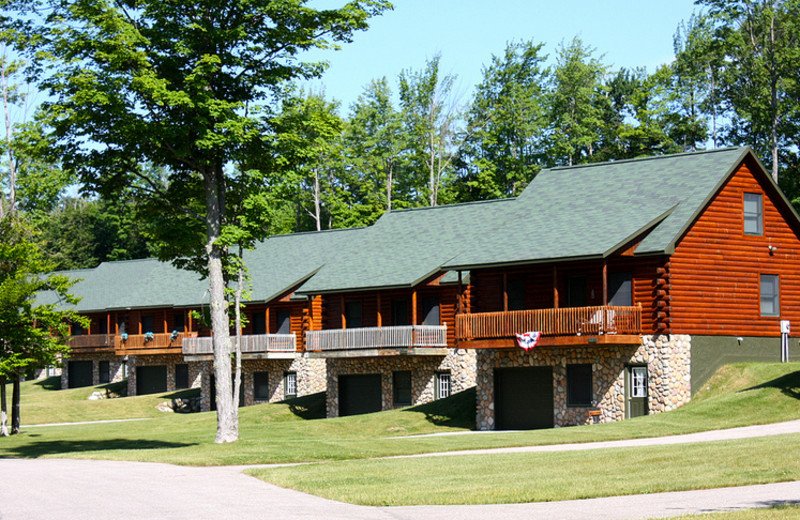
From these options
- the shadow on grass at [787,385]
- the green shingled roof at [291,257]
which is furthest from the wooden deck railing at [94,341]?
the shadow on grass at [787,385]

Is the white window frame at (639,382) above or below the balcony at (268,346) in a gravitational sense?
below

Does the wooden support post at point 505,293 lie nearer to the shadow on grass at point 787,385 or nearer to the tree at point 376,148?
the shadow on grass at point 787,385

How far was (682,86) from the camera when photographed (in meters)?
76.0

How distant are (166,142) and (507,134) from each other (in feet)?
150

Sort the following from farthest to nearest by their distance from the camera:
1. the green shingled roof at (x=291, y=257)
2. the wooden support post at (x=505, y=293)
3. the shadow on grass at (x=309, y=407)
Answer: the green shingled roof at (x=291, y=257), the shadow on grass at (x=309, y=407), the wooden support post at (x=505, y=293)

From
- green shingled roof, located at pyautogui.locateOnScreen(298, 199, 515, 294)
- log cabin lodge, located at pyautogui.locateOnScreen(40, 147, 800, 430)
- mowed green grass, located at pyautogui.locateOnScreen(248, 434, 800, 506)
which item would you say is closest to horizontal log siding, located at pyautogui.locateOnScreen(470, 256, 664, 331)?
log cabin lodge, located at pyautogui.locateOnScreen(40, 147, 800, 430)

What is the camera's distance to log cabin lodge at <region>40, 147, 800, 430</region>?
36.4 metres

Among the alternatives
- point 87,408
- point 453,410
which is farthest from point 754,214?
point 87,408

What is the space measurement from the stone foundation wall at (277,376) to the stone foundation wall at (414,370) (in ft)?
15.5

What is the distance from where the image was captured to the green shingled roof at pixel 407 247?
1843 inches

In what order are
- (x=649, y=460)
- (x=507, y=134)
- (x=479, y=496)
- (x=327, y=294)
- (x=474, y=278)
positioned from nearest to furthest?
(x=479, y=496)
(x=649, y=460)
(x=474, y=278)
(x=327, y=294)
(x=507, y=134)

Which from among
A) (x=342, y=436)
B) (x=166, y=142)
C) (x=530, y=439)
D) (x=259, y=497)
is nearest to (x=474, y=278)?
(x=342, y=436)

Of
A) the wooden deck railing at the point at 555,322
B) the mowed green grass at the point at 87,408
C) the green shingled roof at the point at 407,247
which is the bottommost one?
the mowed green grass at the point at 87,408

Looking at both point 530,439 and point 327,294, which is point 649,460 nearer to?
point 530,439
